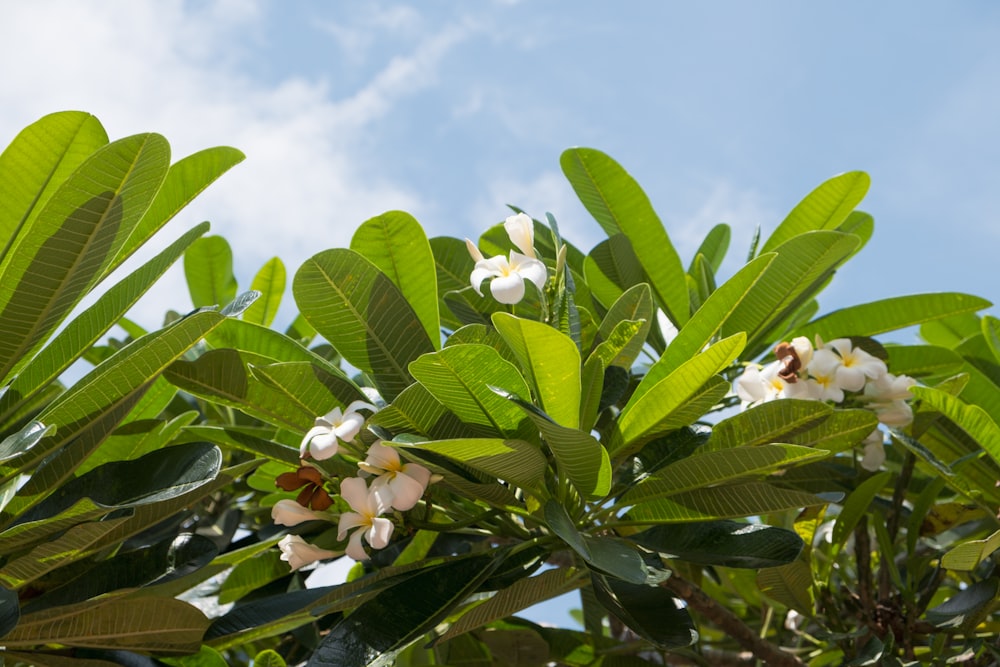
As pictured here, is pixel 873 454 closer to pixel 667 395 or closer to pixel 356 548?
pixel 667 395

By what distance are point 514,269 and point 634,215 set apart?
1.79 ft

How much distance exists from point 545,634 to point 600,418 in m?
0.45

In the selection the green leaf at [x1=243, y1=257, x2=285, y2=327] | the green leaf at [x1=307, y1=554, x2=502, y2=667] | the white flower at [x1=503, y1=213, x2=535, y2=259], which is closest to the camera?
the green leaf at [x1=307, y1=554, x2=502, y2=667]

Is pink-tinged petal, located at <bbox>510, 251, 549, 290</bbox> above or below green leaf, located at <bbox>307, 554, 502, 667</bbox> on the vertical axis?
above

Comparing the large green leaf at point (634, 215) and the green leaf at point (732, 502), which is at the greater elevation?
the large green leaf at point (634, 215)

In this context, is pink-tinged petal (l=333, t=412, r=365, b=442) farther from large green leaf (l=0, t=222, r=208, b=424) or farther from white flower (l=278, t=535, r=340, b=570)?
large green leaf (l=0, t=222, r=208, b=424)

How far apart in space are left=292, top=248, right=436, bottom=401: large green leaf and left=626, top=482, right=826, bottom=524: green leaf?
436 millimetres

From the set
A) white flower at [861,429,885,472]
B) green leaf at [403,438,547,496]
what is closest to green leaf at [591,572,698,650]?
green leaf at [403,438,547,496]

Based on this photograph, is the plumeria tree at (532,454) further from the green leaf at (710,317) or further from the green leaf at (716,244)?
the green leaf at (716,244)

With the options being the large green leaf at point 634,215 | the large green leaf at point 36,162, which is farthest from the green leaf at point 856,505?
the large green leaf at point 36,162

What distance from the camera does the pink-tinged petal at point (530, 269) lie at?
149cm

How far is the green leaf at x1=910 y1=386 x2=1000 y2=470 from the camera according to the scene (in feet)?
5.18

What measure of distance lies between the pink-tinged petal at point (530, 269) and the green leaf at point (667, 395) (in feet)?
0.70

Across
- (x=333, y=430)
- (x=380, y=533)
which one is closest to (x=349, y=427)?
(x=333, y=430)
